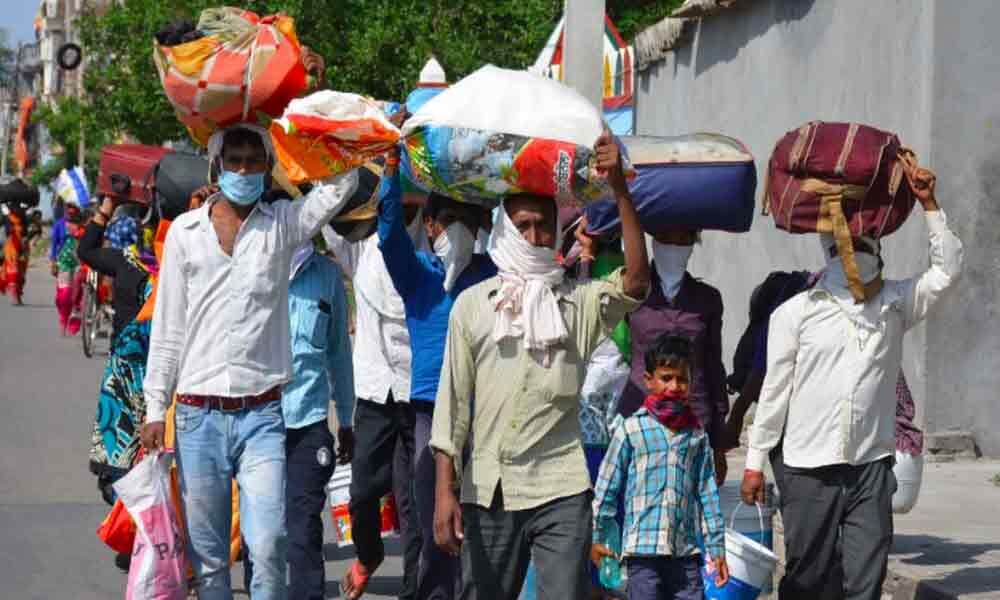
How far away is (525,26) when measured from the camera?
26.5 meters

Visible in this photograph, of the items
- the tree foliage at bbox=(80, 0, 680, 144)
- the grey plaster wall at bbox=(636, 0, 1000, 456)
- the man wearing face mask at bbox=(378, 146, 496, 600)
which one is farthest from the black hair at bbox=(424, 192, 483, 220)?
the tree foliage at bbox=(80, 0, 680, 144)

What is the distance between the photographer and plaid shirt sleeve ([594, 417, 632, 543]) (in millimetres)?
7078

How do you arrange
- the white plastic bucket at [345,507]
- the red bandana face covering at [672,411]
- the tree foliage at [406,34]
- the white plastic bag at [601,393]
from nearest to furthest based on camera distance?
the red bandana face covering at [672,411] → the white plastic bag at [601,393] → the white plastic bucket at [345,507] → the tree foliage at [406,34]

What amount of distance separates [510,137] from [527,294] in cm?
56

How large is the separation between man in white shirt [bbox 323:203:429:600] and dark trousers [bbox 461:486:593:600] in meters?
2.18

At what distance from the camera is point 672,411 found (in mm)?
7207

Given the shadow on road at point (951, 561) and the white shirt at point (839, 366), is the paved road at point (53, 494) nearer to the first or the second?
the shadow on road at point (951, 561)

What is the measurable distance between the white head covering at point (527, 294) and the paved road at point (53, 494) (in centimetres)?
348

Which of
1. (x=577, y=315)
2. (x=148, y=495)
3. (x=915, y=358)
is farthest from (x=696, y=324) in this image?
(x=915, y=358)

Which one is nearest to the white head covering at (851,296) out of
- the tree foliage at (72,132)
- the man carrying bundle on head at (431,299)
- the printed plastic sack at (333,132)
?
the man carrying bundle on head at (431,299)

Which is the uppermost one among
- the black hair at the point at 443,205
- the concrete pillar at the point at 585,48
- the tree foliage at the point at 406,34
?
the tree foliage at the point at 406,34

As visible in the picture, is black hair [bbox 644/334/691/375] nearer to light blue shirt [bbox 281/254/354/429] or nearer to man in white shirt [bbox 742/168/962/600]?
man in white shirt [bbox 742/168/962/600]

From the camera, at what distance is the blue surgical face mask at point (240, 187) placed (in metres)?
7.03

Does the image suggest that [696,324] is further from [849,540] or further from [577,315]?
[577,315]
